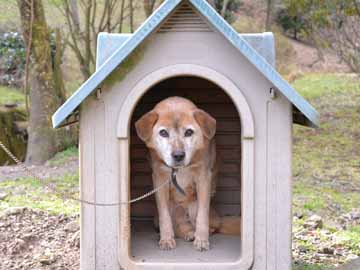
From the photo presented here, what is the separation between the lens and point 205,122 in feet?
14.2

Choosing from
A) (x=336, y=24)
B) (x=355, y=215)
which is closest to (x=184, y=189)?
(x=355, y=215)

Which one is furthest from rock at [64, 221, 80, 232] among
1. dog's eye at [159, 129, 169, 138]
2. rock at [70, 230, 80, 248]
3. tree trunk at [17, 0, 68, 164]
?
tree trunk at [17, 0, 68, 164]

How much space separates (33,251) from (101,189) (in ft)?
4.47

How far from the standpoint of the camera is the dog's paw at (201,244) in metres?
4.35

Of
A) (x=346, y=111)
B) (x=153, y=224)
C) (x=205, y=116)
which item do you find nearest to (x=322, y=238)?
(x=153, y=224)

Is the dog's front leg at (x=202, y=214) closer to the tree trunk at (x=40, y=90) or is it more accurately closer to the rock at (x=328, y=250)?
the rock at (x=328, y=250)

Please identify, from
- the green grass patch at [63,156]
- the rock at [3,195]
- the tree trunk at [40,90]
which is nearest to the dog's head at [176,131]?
the rock at [3,195]

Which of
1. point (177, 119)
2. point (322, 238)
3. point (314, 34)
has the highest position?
point (314, 34)

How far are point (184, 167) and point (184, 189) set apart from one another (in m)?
0.26

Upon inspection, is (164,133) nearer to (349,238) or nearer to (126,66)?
(126,66)

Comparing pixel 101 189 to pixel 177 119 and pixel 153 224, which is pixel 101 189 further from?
pixel 153 224

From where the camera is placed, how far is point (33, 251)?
5.03 m

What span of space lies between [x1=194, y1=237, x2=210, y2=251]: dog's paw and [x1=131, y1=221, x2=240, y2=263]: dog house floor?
0.11 feet

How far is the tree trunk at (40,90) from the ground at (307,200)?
30cm
